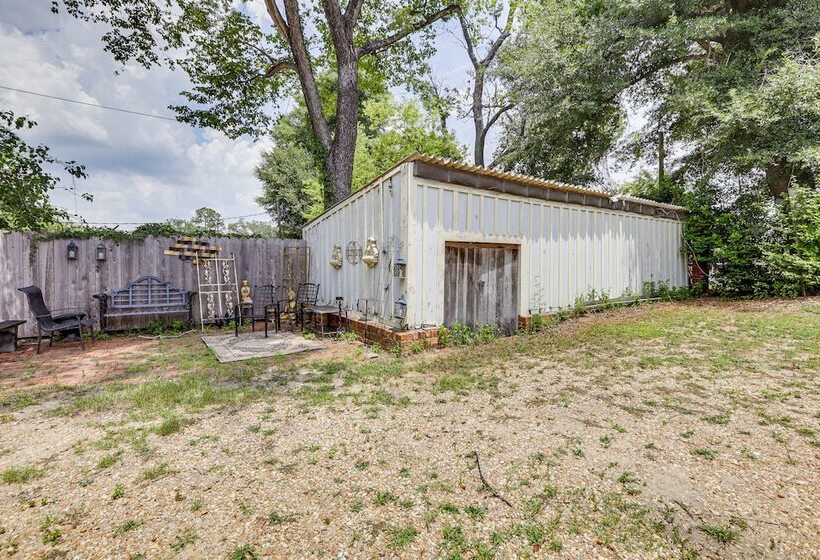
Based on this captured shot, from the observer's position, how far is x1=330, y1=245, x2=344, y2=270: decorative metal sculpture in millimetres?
6988

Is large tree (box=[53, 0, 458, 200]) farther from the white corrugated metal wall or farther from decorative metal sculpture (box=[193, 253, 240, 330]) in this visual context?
the white corrugated metal wall

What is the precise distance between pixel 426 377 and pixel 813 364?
4.45m

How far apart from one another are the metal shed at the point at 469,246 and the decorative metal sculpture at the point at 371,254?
3 cm

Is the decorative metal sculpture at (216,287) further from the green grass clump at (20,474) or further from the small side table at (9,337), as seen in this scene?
the green grass clump at (20,474)

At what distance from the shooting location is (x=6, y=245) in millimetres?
6008

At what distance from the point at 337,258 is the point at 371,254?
166 centimetres

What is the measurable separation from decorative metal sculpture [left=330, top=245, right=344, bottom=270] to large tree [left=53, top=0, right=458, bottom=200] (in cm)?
309

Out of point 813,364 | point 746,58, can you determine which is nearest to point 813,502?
point 813,364

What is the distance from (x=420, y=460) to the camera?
238 cm

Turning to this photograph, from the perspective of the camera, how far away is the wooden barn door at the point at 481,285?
555 cm

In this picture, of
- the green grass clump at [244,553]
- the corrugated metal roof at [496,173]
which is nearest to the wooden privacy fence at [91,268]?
the corrugated metal roof at [496,173]

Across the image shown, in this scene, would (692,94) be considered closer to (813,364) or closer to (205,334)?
(813,364)

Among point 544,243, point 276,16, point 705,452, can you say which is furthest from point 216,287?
point 705,452

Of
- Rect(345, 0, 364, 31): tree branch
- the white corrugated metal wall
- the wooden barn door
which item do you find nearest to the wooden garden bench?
the white corrugated metal wall
